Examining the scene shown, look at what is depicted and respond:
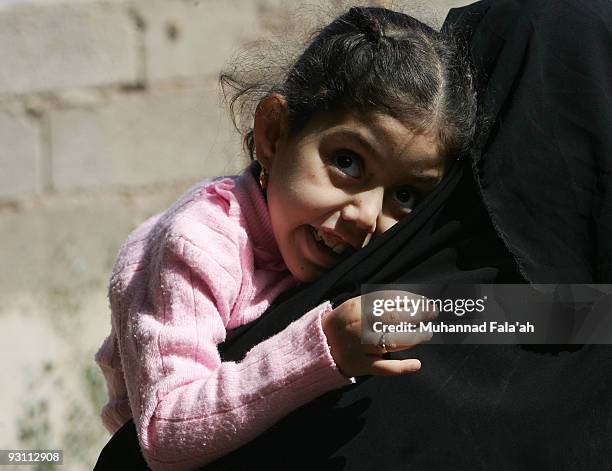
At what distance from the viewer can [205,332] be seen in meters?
2.03

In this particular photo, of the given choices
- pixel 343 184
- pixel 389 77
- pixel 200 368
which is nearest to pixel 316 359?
pixel 200 368

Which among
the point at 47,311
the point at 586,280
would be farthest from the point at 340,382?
the point at 47,311

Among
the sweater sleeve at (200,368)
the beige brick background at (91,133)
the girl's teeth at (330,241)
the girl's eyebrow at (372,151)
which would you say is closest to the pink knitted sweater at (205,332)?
the sweater sleeve at (200,368)

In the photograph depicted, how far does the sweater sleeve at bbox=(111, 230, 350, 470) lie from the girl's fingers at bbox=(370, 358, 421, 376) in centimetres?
8

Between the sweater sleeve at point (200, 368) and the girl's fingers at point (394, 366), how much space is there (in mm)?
77

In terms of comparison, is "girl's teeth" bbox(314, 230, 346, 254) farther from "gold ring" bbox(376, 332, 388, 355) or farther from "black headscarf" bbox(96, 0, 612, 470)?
"gold ring" bbox(376, 332, 388, 355)

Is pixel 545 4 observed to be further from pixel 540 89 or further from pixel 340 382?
pixel 340 382


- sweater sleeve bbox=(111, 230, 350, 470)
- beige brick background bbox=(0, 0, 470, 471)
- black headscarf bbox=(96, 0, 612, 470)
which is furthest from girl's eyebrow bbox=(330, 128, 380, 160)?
beige brick background bbox=(0, 0, 470, 471)

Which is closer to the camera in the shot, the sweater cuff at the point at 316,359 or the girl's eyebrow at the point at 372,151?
the sweater cuff at the point at 316,359

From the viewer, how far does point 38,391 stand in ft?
15.5

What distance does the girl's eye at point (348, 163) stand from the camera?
208 centimetres

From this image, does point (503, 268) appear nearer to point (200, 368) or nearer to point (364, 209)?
point (364, 209)

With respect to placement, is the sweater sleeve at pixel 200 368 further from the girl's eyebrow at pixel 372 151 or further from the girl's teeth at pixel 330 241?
the girl's eyebrow at pixel 372 151

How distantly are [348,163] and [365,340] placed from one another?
1.34ft
